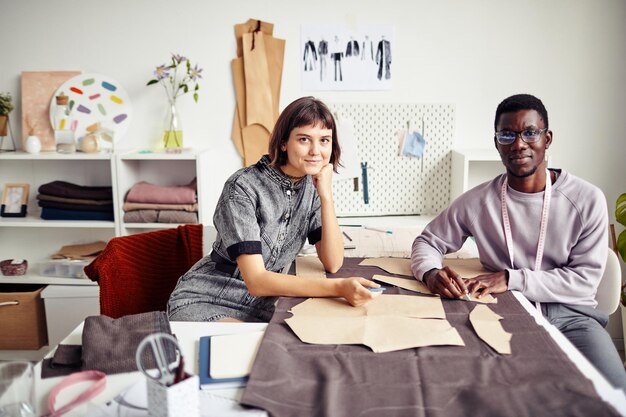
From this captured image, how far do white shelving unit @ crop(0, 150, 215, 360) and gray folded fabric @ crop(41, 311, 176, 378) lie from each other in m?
1.61

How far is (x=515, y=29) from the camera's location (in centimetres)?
296

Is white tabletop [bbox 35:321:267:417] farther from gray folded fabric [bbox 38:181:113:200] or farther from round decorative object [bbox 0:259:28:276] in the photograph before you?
round decorative object [bbox 0:259:28:276]

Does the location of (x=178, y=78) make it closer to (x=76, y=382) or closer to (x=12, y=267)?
(x=12, y=267)

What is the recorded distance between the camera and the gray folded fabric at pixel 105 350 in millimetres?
1168

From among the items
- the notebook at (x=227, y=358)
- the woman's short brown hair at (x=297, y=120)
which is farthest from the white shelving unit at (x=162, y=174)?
the notebook at (x=227, y=358)

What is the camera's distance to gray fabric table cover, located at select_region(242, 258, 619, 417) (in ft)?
3.27

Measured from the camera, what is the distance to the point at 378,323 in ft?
4.44

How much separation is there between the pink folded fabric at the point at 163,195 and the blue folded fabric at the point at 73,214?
0.16 metres

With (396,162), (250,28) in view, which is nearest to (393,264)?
(396,162)

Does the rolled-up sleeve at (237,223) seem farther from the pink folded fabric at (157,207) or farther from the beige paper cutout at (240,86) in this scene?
the beige paper cutout at (240,86)

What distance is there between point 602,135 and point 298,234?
6.36 ft

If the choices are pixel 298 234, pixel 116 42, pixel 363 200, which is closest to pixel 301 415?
pixel 298 234

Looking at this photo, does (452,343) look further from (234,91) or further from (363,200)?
(234,91)

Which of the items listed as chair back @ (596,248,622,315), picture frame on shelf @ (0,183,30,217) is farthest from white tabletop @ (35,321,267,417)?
picture frame on shelf @ (0,183,30,217)
